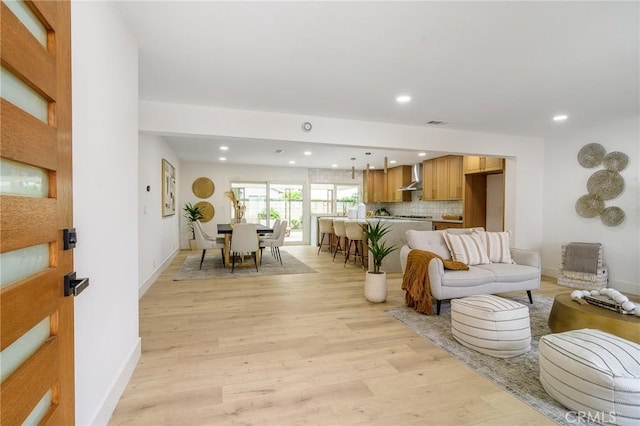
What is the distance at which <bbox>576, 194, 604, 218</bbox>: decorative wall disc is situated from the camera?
4641mm

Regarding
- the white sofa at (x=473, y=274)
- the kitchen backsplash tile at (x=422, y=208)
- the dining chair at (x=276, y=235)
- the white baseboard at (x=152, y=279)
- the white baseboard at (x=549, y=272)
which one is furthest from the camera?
the kitchen backsplash tile at (x=422, y=208)

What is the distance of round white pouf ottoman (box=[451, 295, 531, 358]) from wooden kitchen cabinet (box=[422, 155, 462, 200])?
4.57 metres

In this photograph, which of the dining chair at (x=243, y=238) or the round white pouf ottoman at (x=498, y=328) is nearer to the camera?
the round white pouf ottoman at (x=498, y=328)

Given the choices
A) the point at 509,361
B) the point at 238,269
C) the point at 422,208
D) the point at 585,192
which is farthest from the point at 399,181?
the point at 509,361

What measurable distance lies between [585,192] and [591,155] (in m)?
0.58

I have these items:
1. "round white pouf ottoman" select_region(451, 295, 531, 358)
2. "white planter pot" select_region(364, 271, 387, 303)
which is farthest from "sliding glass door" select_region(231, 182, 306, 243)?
"round white pouf ottoman" select_region(451, 295, 531, 358)

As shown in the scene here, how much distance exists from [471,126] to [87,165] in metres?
4.80

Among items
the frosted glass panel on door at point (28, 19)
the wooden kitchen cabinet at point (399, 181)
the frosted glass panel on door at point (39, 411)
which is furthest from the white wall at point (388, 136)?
the wooden kitchen cabinet at point (399, 181)

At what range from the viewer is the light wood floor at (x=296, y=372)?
1.79m

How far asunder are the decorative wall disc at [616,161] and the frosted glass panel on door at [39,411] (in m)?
6.37

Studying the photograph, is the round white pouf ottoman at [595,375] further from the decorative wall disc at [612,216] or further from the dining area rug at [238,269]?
the dining area rug at [238,269]

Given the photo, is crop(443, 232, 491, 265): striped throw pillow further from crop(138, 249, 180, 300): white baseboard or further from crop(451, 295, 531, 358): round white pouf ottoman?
crop(138, 249, 180, 300): white baseboard

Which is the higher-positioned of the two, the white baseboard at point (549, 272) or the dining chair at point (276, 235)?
the dining chair at point (276, 235)

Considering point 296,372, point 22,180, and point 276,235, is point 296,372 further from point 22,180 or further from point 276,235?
point 276,235
